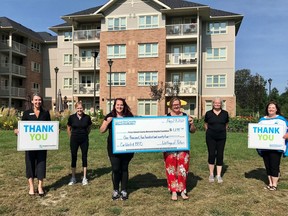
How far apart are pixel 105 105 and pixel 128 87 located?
11.9 ft

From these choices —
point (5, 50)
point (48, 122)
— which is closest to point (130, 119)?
point (48, 122)

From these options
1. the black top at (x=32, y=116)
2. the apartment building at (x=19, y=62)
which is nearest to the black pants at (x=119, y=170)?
the black top at (x=32, y=116)

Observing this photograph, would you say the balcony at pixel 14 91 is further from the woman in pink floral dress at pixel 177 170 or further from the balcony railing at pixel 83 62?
the woman in pink floral dress at pixel 177 170

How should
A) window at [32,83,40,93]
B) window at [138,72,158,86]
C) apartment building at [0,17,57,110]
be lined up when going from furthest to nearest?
window at [32,83,40,93], apartment building at [0,17,57,110], window at [138,72,158,86]

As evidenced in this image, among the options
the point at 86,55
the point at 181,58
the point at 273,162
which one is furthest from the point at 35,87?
the point at 273,162

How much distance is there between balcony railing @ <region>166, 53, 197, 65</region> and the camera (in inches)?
1412

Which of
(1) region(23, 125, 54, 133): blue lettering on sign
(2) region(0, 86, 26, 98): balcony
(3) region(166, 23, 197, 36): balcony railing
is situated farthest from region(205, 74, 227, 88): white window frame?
(1) region(23, 125, 54, 133): blue lettering on sign

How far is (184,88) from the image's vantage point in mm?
36031

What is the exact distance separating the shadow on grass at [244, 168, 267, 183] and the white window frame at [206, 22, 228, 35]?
30.9m

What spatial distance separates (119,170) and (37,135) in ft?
6.18

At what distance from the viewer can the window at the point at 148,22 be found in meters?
36.7

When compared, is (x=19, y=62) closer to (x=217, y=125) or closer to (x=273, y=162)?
(x=217, y=125)

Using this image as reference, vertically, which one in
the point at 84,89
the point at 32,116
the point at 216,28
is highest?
the point at 216,28

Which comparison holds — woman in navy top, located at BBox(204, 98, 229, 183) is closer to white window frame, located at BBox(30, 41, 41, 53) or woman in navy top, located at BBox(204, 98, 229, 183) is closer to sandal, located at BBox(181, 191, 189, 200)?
sandal, located at BBox(181, 191, 189, 200)
